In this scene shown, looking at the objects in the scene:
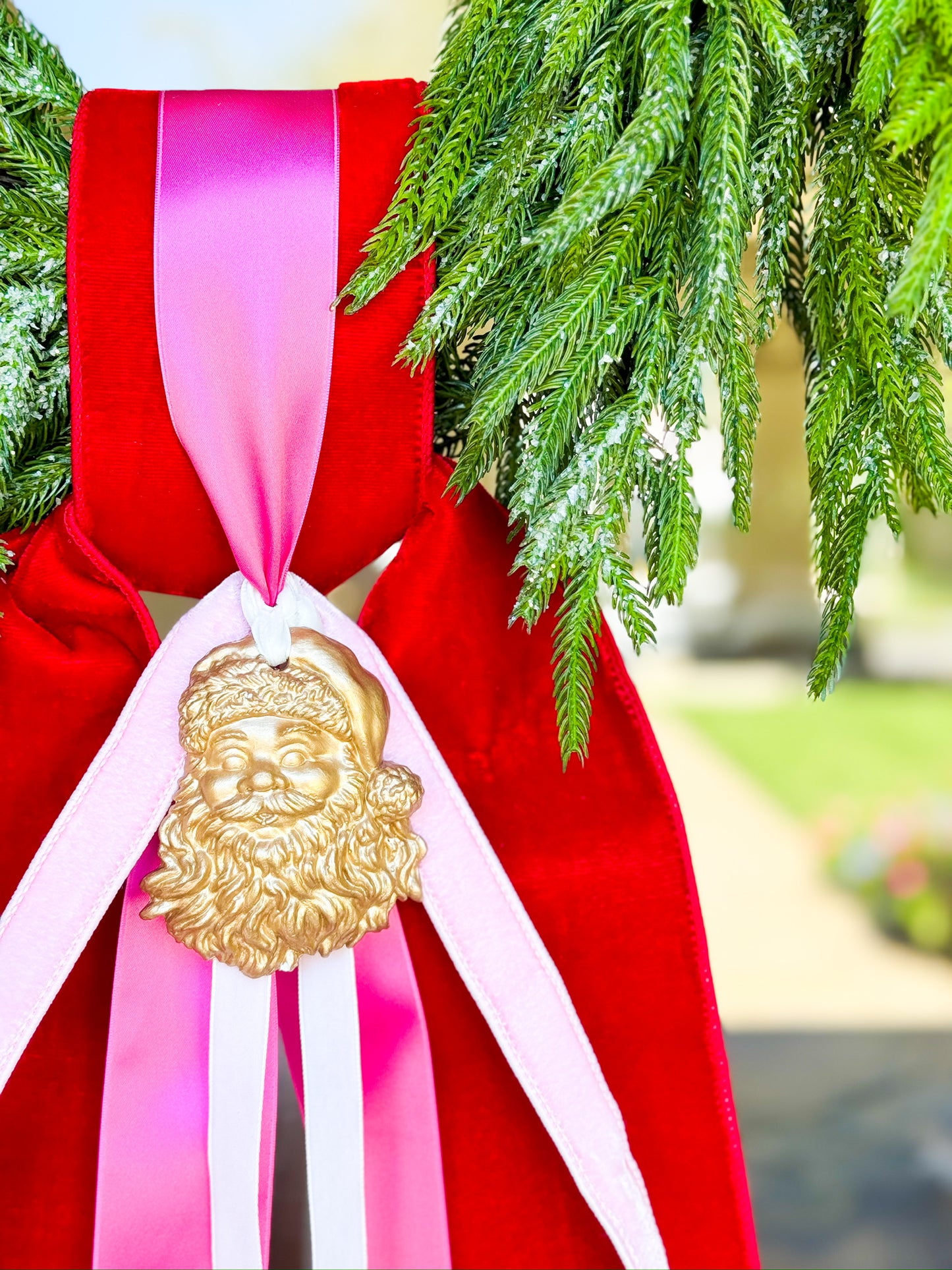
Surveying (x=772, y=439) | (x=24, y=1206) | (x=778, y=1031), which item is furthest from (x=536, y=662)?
(x=778, y=1031)

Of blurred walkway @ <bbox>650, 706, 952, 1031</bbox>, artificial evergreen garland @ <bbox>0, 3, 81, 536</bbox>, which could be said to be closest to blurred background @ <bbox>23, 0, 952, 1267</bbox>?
blurred walkway @ <bbox>650, 706, 952, 1031</bbox>

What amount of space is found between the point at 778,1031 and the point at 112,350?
1930 millimetres

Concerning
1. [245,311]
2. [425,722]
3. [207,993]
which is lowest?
[207,993]

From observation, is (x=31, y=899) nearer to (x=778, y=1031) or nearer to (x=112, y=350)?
(x=112, y=350)

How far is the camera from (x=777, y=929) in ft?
7.66

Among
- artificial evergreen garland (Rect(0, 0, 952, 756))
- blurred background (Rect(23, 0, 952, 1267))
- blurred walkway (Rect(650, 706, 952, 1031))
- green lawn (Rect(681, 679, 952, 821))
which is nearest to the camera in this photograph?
artificial evergreen garland (Rect(0, 0, 952, 756))

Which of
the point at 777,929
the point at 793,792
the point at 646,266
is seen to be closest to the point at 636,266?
the point at 646,266

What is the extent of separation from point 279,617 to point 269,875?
10 cm

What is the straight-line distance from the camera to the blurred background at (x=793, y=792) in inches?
54.3

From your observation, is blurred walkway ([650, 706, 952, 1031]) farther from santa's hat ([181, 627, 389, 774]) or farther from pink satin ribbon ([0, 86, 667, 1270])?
santa's hat ([181, 627, 389, 774])

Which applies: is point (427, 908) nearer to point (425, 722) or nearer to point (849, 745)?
point (425, 722)

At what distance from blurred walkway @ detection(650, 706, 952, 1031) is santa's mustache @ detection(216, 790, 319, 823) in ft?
6.01

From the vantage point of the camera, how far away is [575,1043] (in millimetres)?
447

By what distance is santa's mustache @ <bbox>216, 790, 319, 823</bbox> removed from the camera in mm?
404
